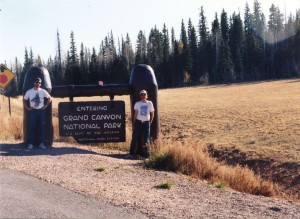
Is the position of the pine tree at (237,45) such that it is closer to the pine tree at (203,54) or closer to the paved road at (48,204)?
the pine tree at (203,54)

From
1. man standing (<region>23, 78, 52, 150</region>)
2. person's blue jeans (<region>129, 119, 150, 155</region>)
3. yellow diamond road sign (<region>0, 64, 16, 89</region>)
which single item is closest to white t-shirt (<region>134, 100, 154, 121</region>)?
person's blue jeans (<region>129, 119, 150, 155</region>)

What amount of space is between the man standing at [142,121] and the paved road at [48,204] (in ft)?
18.3

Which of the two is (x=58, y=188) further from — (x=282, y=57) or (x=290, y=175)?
(x=282, y=57)

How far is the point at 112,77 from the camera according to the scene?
109250mm

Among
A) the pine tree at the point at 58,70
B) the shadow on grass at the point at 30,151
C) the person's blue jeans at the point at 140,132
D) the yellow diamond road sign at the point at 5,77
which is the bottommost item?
the shadow on grass at the point at 30,151

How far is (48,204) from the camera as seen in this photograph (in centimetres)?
695

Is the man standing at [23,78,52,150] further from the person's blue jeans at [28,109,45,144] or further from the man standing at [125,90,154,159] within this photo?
the man standing at [125,90,154,159]

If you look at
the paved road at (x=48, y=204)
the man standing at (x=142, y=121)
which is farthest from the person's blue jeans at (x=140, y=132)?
the paved road at (x=48, y=204)

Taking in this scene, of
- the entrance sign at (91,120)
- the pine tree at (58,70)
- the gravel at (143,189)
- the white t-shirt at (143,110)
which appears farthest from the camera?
the pine tree at (58,70)

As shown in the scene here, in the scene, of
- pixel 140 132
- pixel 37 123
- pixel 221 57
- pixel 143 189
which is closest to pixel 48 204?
Result: pixel 143 189

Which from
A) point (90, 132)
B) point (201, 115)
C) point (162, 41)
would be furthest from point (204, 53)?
point (90, 132)

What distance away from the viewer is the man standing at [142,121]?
13.6 m

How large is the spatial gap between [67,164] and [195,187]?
127 inches

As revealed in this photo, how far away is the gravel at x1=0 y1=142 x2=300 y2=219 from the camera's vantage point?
7.37 metres
